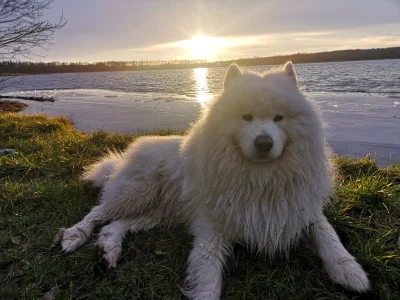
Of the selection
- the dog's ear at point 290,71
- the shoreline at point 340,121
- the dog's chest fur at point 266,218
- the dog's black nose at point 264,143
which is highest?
the dog's ear at point 290,71

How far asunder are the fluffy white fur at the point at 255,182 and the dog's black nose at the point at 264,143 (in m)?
0.02

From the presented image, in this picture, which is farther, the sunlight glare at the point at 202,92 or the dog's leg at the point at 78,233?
the sunlight glare at the point at 202,92

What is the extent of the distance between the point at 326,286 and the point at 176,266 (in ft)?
3.85

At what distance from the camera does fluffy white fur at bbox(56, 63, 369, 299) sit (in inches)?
90.6

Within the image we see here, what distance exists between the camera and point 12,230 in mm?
3096

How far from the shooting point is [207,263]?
2367 millimetres

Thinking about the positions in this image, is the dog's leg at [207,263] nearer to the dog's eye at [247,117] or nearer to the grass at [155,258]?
the grass at [155,258]

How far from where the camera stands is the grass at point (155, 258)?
230cm

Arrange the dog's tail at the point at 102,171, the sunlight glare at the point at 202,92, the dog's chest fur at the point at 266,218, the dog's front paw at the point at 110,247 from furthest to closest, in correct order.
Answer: the sunlight glare at the point at 202,92, the dog's tail at the point at 102,171, the dog's front paw at the point at 110,247, the dog's chest fur at the point at 266,218

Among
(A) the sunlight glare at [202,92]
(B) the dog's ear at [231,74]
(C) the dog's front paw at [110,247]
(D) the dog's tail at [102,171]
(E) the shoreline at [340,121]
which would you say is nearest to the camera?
(C) the dog's front paw at [110,247]

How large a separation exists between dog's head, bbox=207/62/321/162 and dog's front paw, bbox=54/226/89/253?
1.61 m

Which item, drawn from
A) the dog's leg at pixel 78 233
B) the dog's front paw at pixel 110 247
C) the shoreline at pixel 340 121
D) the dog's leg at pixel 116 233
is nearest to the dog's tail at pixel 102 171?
the dog's leg at pixel 78 233

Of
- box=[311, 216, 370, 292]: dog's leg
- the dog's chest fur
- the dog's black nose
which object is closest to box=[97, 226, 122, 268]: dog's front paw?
the dog's chest fur

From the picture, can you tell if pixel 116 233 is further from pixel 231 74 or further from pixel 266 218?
pixel 231 74
